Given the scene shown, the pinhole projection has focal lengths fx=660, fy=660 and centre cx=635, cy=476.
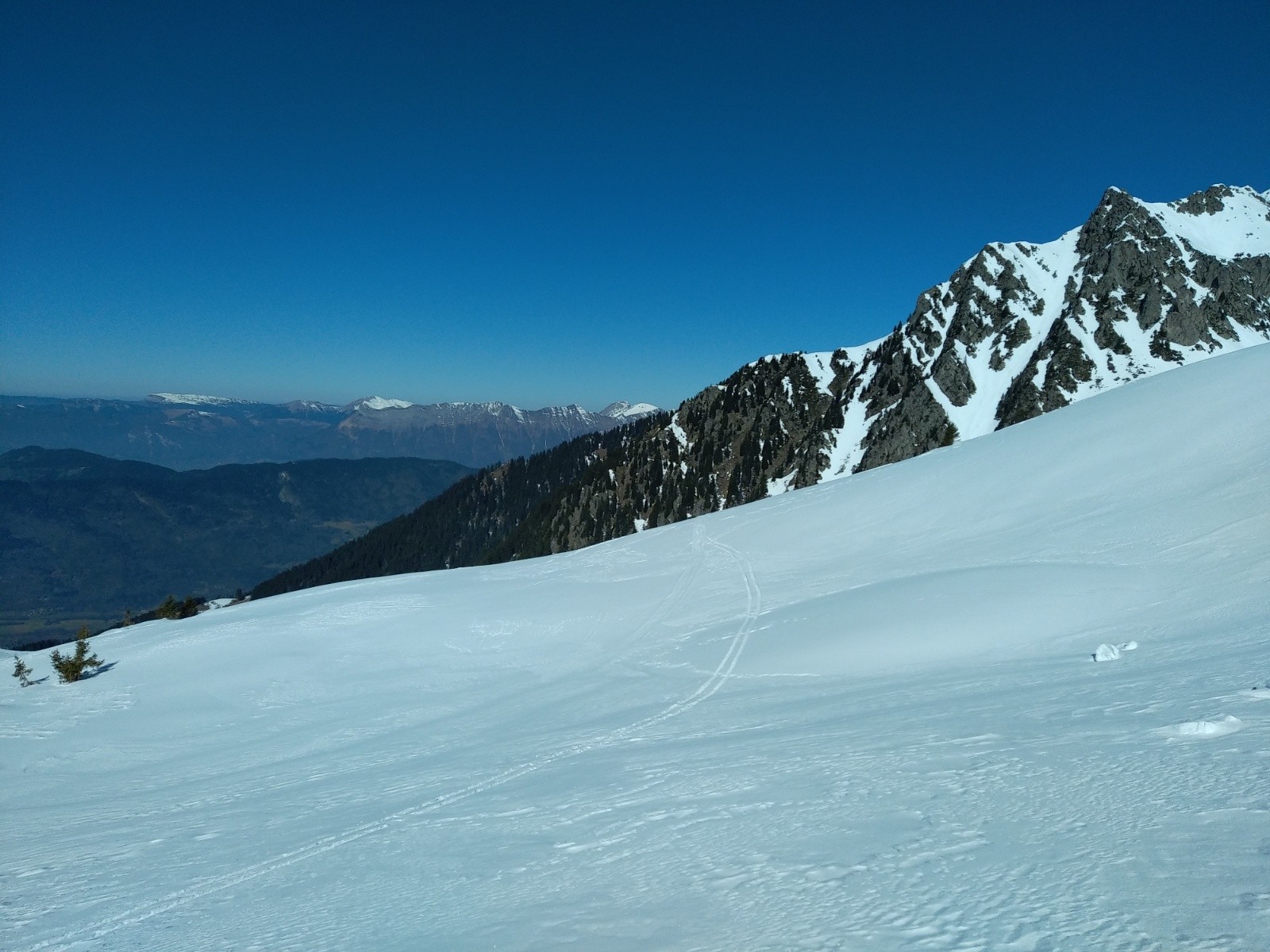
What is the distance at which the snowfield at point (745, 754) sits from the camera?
4.39 m

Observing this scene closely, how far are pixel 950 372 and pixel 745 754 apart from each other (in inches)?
5738

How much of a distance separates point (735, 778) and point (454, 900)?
3208mm

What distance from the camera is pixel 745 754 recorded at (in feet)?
27.3

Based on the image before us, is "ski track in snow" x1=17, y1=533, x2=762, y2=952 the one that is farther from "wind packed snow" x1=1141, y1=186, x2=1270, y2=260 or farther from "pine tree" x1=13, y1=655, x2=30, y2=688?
"wind packed snow" x1=1141, y1=186, x2=1270, y2=260

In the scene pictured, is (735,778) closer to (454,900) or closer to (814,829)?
(814,829)

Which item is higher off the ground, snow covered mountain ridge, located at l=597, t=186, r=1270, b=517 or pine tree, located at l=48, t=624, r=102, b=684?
snow covered mountain ridge, located at l=597, t=186, r=1270, b=517

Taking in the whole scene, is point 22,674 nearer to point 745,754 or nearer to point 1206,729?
point 745,754

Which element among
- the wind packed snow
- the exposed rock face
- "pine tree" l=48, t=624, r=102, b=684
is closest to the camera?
"pine tree" l=48, t=624, r=102, b=684

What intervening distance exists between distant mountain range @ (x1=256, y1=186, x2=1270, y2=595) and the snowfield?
319 ft

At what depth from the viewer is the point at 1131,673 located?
8.60 metres

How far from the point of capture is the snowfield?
14.4 feet

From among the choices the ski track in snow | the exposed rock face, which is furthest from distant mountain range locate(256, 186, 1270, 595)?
the ski track in snow

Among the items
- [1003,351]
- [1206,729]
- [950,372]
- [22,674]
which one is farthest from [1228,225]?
[22,674]

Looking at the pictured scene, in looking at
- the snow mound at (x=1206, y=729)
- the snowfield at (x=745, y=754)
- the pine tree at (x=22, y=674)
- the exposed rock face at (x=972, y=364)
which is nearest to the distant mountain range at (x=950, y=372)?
the exposed rock face at (x=972, y=364)
